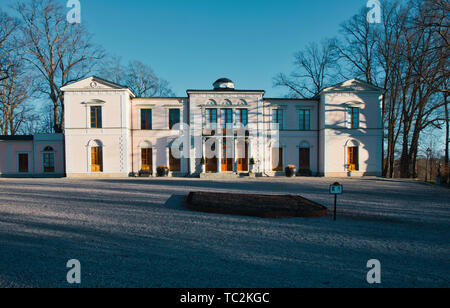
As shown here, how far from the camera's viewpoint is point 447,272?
12.0 ft

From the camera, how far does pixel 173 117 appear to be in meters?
22.5

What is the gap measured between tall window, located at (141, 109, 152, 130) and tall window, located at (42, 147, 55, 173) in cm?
969

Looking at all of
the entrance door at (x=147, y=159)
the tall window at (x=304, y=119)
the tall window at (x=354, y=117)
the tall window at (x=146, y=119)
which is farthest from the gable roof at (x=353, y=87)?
the entrance door at (x=147, y=159)

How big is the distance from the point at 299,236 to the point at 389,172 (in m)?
24.7

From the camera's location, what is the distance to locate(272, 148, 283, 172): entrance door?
74.8 ft

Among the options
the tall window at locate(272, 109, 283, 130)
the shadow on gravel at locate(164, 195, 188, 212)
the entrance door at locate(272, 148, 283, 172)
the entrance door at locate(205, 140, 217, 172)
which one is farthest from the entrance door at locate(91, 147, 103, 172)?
the tall window at locate(272, 109, 283, 130)

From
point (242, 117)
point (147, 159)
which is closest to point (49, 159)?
point (147, 159)

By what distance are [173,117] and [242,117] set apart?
641 centimetres

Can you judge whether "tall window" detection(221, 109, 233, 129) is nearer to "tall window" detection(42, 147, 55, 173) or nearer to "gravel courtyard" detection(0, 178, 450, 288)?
"gravel courtyard" detection(0, 178, 450, 288)

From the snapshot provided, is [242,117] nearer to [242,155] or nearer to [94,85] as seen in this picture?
[242,155]

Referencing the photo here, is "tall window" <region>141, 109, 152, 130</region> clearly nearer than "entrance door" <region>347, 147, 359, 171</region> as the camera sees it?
No

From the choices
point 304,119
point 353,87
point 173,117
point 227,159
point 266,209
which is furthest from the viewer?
point 304,119
